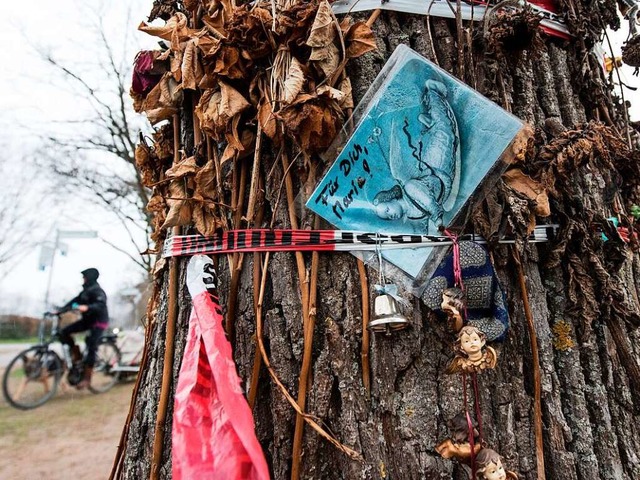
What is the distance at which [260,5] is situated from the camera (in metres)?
0.87

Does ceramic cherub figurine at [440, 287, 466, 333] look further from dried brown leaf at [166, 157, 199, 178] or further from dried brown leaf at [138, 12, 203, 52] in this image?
dried brown leaf at [138, 12, 203, 52]

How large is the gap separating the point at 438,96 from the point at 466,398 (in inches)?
20.2

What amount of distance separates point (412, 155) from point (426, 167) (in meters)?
0.03

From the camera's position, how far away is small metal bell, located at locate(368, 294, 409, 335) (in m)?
0.75

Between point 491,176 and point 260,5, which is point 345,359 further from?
point 260,5

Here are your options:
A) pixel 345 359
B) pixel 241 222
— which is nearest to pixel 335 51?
pixel 241 222

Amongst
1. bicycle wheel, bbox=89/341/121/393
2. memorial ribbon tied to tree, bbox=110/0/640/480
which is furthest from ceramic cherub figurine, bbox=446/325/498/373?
bicycle wheel, bbox=89/341/121/393

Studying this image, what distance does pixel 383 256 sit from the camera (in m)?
0.84

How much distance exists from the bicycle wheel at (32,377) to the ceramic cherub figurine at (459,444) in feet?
21.1

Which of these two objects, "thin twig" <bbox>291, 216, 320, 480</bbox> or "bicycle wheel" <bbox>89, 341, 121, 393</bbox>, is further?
"bicycle wheel" <bbox>89, 341, 121, 393</bbox>

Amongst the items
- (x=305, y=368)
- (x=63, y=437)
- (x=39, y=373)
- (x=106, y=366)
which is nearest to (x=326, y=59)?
(x=305, y=368)

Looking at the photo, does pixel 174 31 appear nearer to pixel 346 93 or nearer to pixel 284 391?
pixel 346 93

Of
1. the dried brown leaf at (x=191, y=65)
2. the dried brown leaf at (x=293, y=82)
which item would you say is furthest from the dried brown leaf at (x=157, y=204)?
the dried brown leaf at (x=293, y=82)

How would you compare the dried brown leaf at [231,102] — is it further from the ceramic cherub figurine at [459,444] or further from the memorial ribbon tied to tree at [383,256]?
the ceramic cherub figurine at [459,444]
